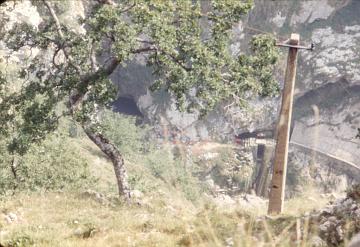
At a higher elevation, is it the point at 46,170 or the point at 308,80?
the point at 308,80

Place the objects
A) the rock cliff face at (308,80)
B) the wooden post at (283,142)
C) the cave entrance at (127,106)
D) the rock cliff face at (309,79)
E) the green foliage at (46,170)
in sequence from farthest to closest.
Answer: the cave entrance at (127,106) < the rock cliff face at (309,79) < the rock cliff face at (308,80) < the green foliage at (46,170) < the wooden post at (283,142)

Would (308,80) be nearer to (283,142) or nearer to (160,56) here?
(160,56)

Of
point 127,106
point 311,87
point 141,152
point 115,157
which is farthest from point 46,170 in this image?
point 127,106

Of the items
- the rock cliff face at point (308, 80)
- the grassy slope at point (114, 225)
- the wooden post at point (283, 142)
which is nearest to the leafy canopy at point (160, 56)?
the wooden post at point (283, 142)

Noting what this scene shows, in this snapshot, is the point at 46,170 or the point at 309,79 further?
the point at 309,79

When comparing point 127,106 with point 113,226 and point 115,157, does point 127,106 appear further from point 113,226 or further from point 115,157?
point 113,226

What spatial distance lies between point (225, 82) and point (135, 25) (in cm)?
383

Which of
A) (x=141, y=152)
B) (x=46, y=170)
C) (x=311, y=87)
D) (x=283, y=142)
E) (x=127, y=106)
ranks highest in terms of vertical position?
(x=311, y=87)

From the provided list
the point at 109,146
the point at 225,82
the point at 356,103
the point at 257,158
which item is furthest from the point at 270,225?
the point at 356,103

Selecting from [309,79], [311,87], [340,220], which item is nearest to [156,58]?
[340,220]

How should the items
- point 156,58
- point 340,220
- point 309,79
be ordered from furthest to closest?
point 309,79 → point 156,58 → point 340,220

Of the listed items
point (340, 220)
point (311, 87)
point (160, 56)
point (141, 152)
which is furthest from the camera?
point (311, 87)

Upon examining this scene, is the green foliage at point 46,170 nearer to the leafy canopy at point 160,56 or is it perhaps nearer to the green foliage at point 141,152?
the leafy canopy at point 160,56

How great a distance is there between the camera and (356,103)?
6153 cm
